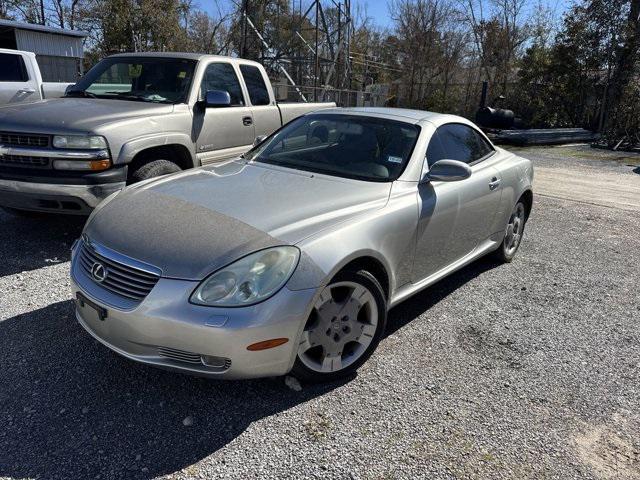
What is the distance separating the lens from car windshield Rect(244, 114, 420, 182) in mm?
3693

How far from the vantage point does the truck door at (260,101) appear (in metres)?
6.50

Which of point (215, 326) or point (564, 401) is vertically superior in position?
point (215, 326)

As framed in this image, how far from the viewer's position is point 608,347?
3691 millimetres

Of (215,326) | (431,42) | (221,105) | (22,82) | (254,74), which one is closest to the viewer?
(215,326)

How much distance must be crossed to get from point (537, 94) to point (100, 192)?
66.2 feet

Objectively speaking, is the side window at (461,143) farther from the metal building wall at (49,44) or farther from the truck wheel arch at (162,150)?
the metal building wall at (49,44)

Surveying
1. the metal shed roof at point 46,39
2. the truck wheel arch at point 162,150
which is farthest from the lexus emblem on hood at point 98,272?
the metal shed roof at point 46,39

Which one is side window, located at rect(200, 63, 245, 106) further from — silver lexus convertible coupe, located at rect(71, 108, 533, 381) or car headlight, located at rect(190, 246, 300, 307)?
car headlight, located at rect(190, 246, 300, 307)

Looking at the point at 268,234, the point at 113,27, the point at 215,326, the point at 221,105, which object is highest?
the point at 113,27

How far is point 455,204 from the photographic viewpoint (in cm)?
385

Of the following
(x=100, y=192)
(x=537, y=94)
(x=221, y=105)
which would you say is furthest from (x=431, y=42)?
(x=100, y=192)

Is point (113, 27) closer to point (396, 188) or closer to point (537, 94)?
point (537, 94)

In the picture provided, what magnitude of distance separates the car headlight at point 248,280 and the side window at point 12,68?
8.52m

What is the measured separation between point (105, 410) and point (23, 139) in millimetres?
3009
